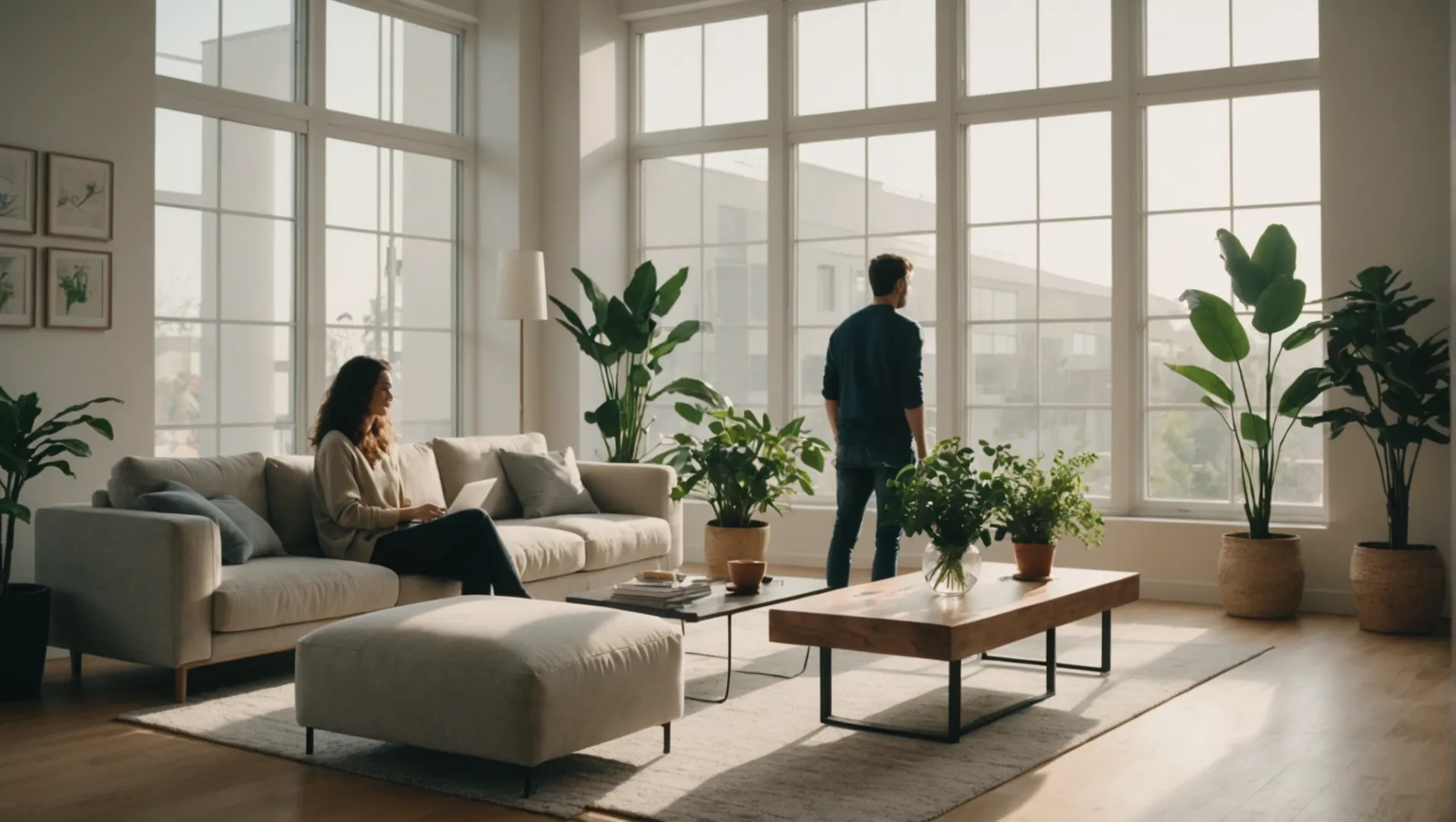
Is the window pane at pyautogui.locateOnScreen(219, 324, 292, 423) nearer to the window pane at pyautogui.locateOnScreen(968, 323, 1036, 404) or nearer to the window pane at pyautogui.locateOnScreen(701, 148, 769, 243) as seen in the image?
the window pane at pyautogui.locateOnScreen(701, 148, 769, 243)

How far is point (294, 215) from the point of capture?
6.90 meters

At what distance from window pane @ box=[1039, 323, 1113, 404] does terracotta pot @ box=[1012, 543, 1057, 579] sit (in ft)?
8.47

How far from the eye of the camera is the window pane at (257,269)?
6527 mm

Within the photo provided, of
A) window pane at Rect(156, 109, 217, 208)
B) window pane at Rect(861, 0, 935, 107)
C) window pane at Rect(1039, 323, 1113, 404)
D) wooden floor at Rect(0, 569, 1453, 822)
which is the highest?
window pane at Rect(861, 0, 935, 107)

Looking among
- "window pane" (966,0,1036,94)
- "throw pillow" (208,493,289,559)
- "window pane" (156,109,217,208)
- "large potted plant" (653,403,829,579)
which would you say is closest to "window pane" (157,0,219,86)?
"window pane" (156,109,217,208)

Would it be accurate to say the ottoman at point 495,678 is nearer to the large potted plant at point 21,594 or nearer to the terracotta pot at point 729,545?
the large potted plant at point 21,594

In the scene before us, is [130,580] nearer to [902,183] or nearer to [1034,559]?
[1034,559]

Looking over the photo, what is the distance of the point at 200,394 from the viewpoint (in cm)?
639

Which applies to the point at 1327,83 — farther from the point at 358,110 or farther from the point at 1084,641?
the point at 358,110

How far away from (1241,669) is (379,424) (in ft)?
10.6

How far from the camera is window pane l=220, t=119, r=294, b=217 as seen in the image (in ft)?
21.4

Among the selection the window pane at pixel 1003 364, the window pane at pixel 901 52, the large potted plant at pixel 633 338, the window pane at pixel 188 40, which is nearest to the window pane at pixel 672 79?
the window pane at pixel 901 52

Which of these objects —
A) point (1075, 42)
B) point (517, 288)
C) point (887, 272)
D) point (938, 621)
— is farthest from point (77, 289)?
point (1075, 42)

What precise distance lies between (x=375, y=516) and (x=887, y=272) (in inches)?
82.5
